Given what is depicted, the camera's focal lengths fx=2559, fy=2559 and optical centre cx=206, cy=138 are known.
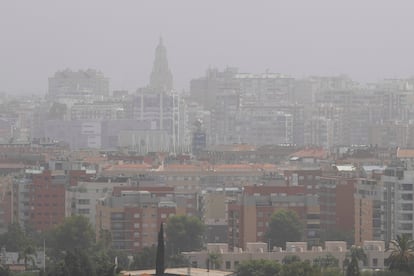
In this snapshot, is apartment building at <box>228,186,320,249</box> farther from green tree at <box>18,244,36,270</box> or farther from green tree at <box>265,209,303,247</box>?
green tree at <box>18,244,36,270</box>

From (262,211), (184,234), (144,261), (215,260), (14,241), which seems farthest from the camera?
(262,211)

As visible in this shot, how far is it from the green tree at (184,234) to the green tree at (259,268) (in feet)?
31.9

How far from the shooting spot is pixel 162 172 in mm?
84938

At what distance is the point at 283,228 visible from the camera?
60.2m

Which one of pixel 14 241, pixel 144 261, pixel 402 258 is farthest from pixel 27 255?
pixel 402 258

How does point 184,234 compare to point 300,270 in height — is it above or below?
below

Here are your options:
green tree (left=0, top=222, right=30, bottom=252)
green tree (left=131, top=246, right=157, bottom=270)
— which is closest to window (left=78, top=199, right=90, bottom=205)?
green tree (left=0, top=222, right=30, bottom=252)

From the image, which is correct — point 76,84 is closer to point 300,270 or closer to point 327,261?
point 327,261

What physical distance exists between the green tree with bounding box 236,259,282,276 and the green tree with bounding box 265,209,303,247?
11.4m

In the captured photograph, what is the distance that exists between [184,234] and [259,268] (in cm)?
1187

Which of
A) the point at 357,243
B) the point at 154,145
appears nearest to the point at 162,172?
the point at 357,243

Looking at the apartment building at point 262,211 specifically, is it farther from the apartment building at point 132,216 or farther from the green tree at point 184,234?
the apartment building at point 132,216

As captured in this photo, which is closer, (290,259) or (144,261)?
(290,259)

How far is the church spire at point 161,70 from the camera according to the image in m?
193
